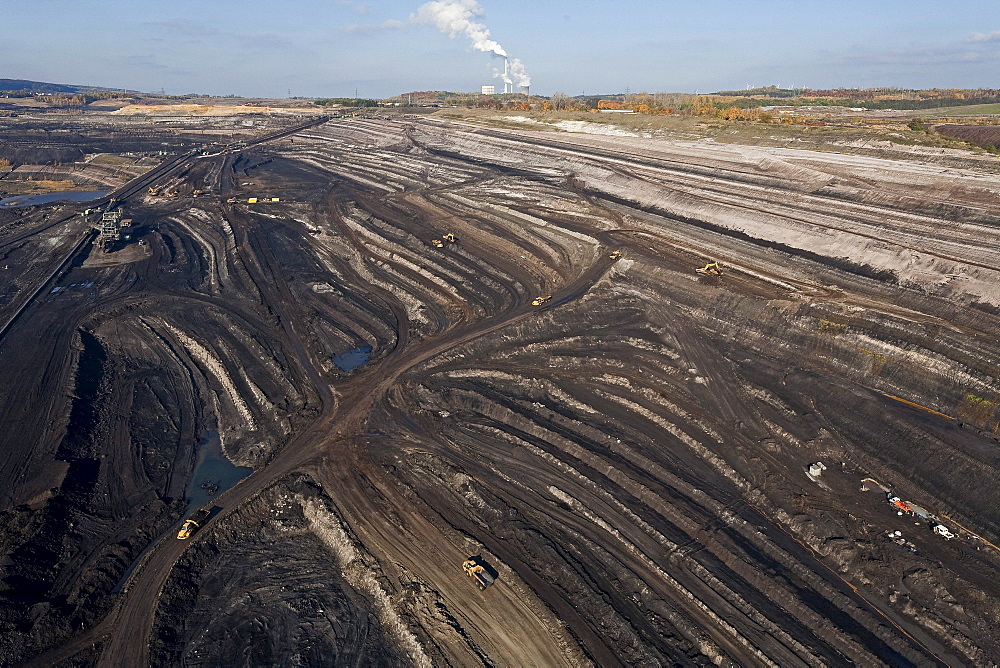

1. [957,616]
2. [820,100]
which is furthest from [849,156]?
[820,100]

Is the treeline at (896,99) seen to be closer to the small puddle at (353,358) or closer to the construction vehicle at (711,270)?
the construction vehicle at (711,270)

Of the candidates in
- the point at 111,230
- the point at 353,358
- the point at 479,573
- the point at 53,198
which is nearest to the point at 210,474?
the point at 353,358

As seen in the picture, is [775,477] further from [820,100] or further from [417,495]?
[820,100]

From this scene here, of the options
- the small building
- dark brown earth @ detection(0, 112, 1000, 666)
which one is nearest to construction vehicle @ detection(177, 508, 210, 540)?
dark brown earth @ detection(0, 112, 1000, 666)

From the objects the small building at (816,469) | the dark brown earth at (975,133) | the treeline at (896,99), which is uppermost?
the treeline at (896,99)

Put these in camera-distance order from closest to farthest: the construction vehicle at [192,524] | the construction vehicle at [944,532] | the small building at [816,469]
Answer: the construction vehicle at [944,532], the construction vehicle at [192,524], the small building at [816,469]

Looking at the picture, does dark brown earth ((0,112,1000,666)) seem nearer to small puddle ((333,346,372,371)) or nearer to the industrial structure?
small puddle ((333,346,372,371))

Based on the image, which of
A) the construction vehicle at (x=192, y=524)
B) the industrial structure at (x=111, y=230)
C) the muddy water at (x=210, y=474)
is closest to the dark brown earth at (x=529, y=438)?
the muddy water at (x=210, y=474)
